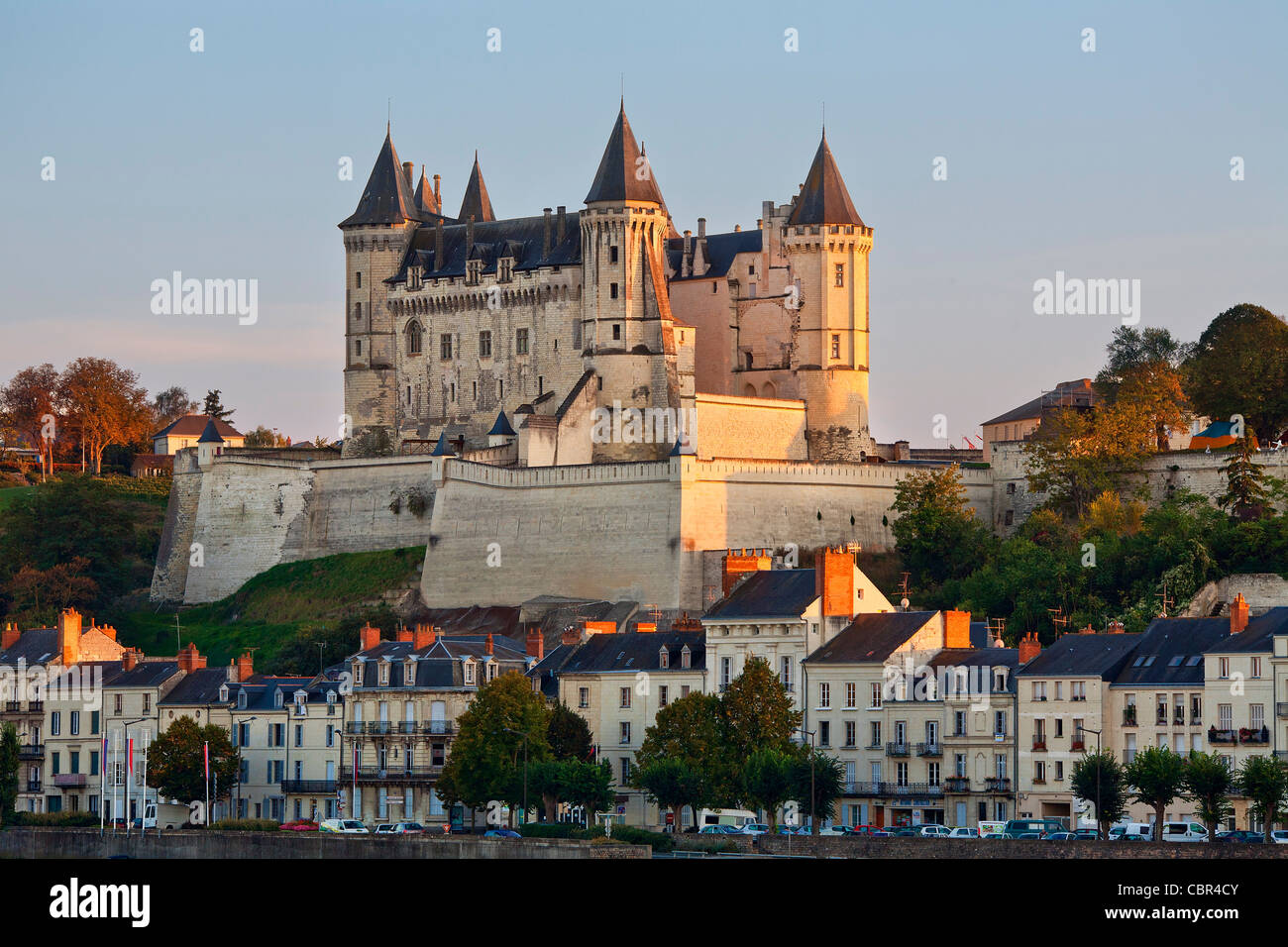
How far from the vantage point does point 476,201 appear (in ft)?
374

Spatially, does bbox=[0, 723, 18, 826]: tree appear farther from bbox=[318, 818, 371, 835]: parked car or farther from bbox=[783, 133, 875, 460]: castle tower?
bbox=[783, 133, 875, 460]: castle tower

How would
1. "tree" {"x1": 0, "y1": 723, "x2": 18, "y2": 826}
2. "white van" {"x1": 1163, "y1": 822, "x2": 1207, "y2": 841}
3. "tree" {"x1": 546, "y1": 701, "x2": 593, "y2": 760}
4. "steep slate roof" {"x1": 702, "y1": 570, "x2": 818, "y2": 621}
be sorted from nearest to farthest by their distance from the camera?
"white van" {"x1": 1163, "y1": 822, "x2": 1207, "y2": 841} < "tree" {"x1": 546, "y1": 701, "x2": 593, "y2": 760} < "tree" {"x1": 0, "y1": 723, "x2": 18, "y2": 826} < "steep slate roof" {"x1": 702, "y1": 570, "x2": 818, "y2": 621}

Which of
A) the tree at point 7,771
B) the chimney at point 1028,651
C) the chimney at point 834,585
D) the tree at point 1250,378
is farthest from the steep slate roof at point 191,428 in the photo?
the chimney at point 1028,651

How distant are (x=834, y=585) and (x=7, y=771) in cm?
2031

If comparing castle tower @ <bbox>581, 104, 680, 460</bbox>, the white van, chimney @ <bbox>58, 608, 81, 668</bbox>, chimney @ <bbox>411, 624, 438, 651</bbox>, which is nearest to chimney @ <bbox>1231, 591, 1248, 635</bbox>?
the white van

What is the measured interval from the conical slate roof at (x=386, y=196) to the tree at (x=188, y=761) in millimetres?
38231

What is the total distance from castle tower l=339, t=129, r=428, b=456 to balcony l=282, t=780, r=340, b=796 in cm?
3476

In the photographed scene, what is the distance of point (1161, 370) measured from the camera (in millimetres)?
100688

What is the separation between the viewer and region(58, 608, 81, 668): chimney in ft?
271

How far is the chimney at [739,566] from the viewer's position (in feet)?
264

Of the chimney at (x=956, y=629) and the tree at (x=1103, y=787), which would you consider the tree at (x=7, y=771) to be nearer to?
the chimney at (x=956, y=629)

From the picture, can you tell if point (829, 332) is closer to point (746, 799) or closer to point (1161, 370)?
point (1161, 370)
